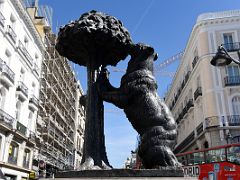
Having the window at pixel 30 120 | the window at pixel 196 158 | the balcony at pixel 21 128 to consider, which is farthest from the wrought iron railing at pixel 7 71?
the window at pixel 196 158

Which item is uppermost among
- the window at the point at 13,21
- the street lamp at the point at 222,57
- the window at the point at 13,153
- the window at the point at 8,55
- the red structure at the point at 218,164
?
the window at the point at 13,21

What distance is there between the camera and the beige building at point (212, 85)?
76.4 feet

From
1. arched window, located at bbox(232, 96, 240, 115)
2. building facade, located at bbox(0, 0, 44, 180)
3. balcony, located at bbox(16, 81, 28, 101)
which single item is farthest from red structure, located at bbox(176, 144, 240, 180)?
balcony, located at bbox(16, 81, 28, 101)

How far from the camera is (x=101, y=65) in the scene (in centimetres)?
554

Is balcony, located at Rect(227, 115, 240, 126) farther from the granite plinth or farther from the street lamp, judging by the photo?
the granite plinth

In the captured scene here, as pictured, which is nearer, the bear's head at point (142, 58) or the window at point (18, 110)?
the bear's head at point (142, 58)

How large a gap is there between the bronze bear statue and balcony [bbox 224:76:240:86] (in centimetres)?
2104

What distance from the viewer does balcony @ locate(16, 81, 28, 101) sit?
2498cm

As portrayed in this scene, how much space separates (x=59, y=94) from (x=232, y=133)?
915 inches

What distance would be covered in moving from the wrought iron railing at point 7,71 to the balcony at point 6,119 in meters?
2.65

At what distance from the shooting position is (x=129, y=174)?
405 centimetres

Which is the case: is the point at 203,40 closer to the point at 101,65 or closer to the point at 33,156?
the point at 33,156

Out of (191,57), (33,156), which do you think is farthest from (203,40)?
(33,156)

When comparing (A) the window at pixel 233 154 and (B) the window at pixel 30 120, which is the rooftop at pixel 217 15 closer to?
(A) the window at pixel 233 154
